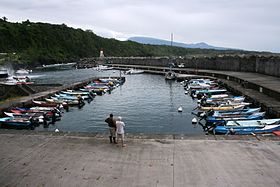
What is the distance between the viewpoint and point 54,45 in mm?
134875

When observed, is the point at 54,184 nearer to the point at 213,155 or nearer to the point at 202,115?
the point at 213,155

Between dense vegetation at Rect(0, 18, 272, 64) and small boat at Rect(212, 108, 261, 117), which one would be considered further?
dense vegetation at Rect(0, 18, 272, 64)

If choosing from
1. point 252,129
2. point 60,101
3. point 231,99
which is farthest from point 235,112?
point 60,101

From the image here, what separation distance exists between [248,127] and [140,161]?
23.3ft

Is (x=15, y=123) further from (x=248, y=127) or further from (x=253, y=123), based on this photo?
(x=253, y=123)

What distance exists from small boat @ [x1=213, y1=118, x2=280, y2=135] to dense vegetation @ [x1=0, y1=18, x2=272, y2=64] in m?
84.0

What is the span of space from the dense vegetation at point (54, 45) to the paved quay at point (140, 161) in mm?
84624

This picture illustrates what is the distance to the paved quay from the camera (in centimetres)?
715

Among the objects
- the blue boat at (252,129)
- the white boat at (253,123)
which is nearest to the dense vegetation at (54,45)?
the white boat at (253,123)

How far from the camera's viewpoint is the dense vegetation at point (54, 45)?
354ft

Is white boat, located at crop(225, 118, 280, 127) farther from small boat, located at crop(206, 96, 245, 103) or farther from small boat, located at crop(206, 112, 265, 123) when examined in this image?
small boat, located at crop(206, 96, 245, 103)

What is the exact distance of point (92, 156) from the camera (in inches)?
349

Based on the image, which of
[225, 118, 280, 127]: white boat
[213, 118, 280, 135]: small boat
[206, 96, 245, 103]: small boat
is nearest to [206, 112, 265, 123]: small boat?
[225, 118, 280, 127]: white boat

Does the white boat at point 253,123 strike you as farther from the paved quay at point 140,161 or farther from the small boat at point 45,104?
the small boat at point 45,104
